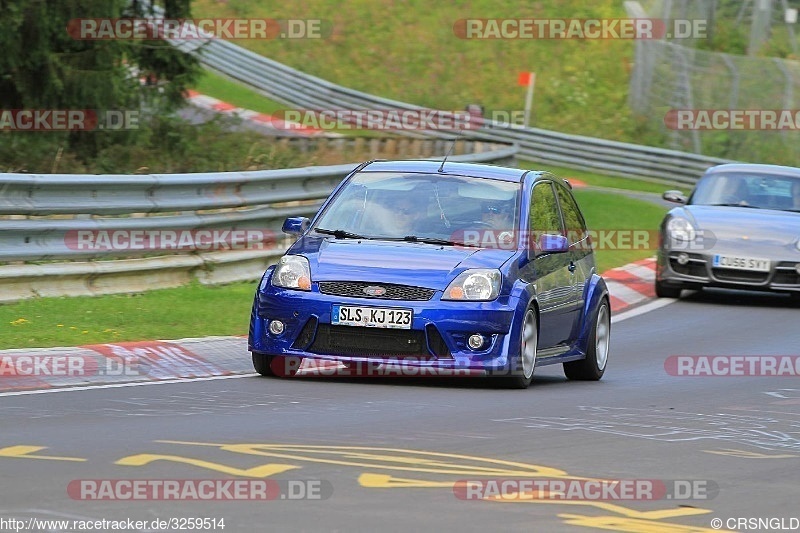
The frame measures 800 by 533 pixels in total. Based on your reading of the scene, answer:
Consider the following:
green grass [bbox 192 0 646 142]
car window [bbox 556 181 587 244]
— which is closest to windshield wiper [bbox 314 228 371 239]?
car window [bbox 556 181 587 244]

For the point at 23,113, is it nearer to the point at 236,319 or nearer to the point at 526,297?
the point at 236,319

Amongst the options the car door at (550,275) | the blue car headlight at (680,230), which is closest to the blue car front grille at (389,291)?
the car door at (550,275)

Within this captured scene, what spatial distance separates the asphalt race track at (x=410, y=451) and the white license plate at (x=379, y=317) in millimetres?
419

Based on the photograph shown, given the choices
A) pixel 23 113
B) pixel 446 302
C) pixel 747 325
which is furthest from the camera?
pixel 23 113

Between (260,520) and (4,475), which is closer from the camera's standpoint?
(260,520)

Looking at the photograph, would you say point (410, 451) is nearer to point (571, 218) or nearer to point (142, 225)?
point (571, 218)

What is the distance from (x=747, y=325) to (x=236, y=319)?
5.60 metres

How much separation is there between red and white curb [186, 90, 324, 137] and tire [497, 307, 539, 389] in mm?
24055

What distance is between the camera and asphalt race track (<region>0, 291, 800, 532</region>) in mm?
6094

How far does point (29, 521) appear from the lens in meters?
5.66

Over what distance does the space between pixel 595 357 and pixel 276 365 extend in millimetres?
2506

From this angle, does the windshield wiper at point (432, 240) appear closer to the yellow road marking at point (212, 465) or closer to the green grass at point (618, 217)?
the yellow road marking at point (212, 465)

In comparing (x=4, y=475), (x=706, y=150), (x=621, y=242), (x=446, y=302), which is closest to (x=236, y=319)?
(x=446, y=302)

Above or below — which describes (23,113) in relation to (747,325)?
above
